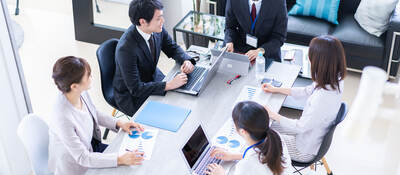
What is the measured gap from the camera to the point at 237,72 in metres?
2.96

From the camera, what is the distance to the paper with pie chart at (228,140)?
233 cm

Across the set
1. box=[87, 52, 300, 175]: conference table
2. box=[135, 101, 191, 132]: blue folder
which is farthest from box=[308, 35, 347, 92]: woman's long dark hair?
box=[135, 101, 191, 132]: blue folder

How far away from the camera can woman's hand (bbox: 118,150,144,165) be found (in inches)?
85.0

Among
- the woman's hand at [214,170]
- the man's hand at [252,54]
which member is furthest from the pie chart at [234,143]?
the man's hand at [252,54]

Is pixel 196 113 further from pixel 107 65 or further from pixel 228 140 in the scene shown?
pixel 107 65

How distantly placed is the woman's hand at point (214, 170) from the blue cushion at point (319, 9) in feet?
9.20

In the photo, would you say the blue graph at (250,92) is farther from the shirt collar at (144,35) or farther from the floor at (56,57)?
the shirt collar at (144,35)

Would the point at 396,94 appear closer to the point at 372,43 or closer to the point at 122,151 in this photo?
the point at 122,151

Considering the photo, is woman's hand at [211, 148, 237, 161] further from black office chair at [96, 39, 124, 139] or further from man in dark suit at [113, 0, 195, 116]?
black office chair at [96, 39, 124, 139]

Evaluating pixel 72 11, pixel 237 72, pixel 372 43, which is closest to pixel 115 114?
pixel 237 72

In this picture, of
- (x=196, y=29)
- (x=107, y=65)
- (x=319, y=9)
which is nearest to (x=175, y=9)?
(x=196, y=29)

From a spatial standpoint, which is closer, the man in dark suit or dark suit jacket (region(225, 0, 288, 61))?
the man in dark suit

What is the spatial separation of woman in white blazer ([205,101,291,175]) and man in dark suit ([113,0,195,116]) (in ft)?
3.15

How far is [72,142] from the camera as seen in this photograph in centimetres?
215
